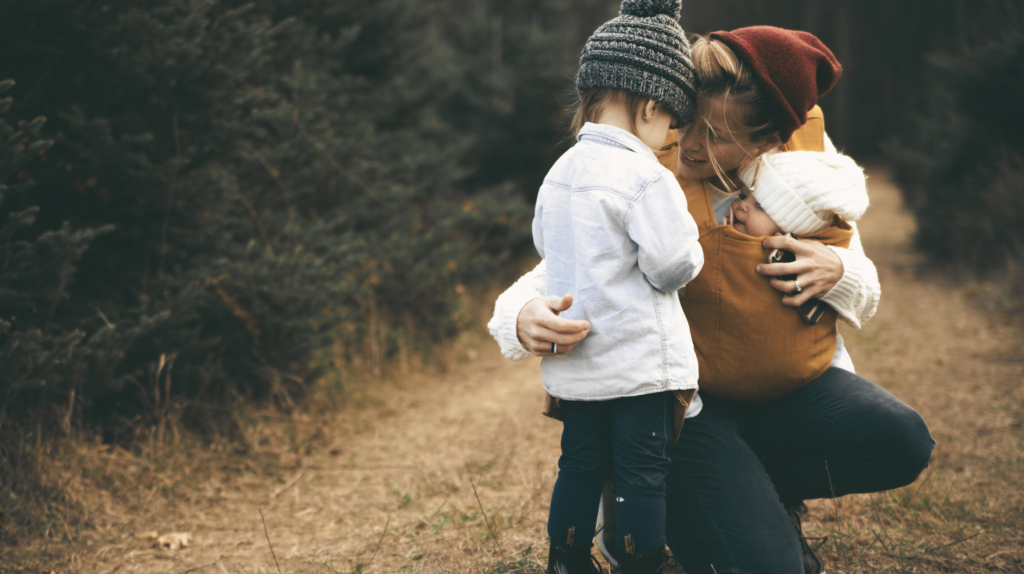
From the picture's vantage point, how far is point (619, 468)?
63.6 inches

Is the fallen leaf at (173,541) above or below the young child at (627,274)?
below

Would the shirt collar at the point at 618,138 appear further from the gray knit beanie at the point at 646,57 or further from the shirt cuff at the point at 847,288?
the shirt cuff at the point at 847,288

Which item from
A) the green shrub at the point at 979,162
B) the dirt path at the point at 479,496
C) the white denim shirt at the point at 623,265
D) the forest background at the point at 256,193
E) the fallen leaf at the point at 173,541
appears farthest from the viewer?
the green shrub at the point at 979,162

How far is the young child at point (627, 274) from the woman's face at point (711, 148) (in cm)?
8

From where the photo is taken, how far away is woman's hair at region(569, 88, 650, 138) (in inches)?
63.6

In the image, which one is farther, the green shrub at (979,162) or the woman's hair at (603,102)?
the green shrub at (979,162)

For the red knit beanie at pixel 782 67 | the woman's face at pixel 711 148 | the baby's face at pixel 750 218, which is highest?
the red knit beanie at pixel 782 67

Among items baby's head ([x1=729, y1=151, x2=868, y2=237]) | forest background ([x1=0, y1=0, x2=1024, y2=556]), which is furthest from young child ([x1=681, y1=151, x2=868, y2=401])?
forest background ([x1=0, y1=0, x2=1024, y2=556])

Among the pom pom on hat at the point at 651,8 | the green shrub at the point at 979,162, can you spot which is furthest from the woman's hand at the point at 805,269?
the green shrub at the point at 979,162

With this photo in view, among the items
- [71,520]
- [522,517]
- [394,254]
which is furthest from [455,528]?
[394,254]

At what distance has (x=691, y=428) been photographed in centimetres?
180

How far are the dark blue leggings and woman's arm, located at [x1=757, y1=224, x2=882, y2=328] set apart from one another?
0.45 meters

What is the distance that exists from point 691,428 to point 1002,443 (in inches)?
87.9

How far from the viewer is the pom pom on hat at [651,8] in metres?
1.61
